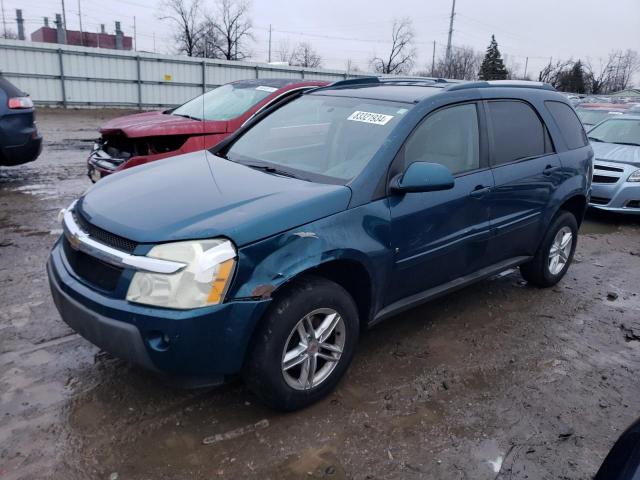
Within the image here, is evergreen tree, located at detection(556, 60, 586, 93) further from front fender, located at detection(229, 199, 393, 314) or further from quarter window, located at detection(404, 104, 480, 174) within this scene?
front fender, located at detection(229, 199, 393, 314)

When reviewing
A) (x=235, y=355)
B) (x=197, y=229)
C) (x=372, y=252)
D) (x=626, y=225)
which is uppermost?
(x=197, y=229)

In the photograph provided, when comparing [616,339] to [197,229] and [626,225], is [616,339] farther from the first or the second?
[626,225]

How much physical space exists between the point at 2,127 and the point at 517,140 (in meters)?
6.57

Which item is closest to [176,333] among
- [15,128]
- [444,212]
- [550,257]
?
[444,212]

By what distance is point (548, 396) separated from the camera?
3402mm

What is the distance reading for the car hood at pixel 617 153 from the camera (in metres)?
8.26

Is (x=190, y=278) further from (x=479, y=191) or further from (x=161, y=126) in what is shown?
(x=161, y=126)

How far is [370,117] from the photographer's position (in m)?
3.67

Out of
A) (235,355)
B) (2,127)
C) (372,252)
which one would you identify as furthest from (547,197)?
(2,127)

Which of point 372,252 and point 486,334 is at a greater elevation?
point 372,252

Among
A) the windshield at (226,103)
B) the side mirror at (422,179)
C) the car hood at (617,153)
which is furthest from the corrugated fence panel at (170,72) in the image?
the side mirror at (422,179)

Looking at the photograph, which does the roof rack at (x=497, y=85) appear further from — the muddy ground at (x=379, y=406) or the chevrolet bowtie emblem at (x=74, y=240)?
the chevrolet bowtie emblem at (x=74, y=240)

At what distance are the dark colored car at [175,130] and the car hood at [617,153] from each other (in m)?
4.73

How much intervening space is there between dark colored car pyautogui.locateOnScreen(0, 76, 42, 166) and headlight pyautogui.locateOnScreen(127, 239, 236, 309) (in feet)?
→ 19.7
